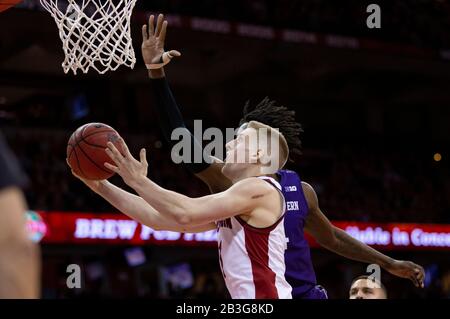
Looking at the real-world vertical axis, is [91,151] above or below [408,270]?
above

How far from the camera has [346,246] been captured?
136 inches

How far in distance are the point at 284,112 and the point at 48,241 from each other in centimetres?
661

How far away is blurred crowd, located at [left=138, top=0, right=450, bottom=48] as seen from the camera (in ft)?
39.6

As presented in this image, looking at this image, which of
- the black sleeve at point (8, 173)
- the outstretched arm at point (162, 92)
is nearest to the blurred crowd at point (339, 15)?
the outstretched arm at point (162, 92)

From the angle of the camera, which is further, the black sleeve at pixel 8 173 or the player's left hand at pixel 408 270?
the player's left hand at pixel 408 270

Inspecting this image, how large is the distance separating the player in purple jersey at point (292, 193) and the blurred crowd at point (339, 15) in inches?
327

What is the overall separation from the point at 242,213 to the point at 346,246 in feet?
2.42

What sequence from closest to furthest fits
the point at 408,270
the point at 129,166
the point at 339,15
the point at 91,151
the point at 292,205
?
the point at 129,166 → the point at 91,151 → the point at 292,205 → the point at 408,270 → the point at 339,15

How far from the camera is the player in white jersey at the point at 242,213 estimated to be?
2.75 meters

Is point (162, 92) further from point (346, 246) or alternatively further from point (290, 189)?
point (346, 246)

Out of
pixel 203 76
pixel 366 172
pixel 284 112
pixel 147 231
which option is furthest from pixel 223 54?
pixel 284 112

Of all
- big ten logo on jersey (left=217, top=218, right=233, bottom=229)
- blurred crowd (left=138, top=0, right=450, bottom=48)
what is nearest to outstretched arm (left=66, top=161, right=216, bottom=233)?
big ten logo on jersey (left=217, top=218, right=233, bottom=229)

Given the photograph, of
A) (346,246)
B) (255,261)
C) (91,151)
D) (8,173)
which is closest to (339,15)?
(346,246)

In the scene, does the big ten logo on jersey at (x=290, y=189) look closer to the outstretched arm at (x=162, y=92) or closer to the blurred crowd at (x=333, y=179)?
the outstretched arm at (x=162, y=92)
